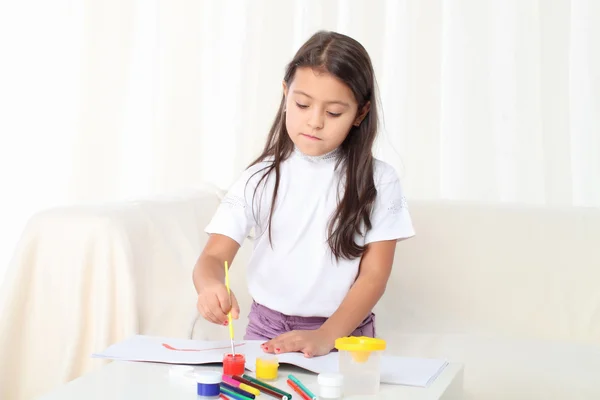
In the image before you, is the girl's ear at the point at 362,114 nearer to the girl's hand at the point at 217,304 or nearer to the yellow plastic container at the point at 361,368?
the girl's hand at the point at 217,304

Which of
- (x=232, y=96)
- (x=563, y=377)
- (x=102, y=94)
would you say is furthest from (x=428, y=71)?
(x=563, y=377)

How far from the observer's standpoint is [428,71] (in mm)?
2711

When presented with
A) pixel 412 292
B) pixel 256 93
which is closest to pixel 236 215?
pixel 412 292

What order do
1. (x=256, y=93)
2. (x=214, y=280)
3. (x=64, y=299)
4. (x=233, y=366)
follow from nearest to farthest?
(x=233, y=366)
(x=214, y=280)
(x=64, y=299)
(x=256, y=93)

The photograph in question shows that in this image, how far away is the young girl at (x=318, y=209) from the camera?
1458 millimetres

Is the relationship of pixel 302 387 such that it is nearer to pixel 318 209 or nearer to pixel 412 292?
pixel 318 209

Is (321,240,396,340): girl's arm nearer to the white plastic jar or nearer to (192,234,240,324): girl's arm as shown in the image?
(192,234,240,324): girl's arm

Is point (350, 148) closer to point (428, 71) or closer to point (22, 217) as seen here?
point (428, 71)

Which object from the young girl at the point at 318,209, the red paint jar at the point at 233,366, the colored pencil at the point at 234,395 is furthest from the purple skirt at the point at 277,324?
the colored pencil at the point at 234,395

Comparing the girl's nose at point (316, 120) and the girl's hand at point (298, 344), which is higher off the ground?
the girl's nose at point (316, 120)

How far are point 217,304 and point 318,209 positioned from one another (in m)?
0.45

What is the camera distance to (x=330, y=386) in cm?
97

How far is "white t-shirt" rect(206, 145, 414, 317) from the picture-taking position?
154cm

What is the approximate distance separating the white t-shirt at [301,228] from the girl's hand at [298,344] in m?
0.31
